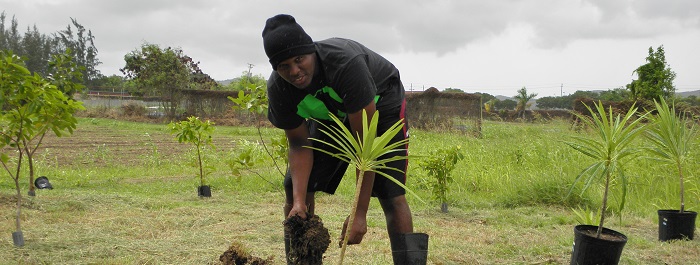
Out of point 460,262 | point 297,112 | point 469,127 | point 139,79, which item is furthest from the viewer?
point 139,79

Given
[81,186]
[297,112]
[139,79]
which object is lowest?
[81,186]

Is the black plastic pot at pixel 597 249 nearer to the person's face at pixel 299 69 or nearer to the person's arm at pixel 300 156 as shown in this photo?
the person's arm at pixel 300 156

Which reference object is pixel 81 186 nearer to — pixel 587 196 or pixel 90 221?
pixel 90 221

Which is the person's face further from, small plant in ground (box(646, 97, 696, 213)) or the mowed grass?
small plant in ground (box(646, 97, 696, 213))

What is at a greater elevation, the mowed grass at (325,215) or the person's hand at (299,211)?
the person's hand at (299,211)

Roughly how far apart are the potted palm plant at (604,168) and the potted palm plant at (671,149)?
2.93 feet

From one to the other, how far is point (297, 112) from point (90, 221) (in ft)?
8.93

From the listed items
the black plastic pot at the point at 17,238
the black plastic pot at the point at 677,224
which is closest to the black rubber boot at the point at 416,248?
the black plastic pot at the point at 17,238

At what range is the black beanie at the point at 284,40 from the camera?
2.17 meters

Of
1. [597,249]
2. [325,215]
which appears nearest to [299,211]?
[597,249]

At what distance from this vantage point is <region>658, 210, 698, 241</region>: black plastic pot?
4.14m

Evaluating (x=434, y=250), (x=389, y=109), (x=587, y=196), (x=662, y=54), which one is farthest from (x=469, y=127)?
(x=389, y=109)

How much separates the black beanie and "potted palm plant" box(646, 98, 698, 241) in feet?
8.58

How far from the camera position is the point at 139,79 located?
26.3 m
